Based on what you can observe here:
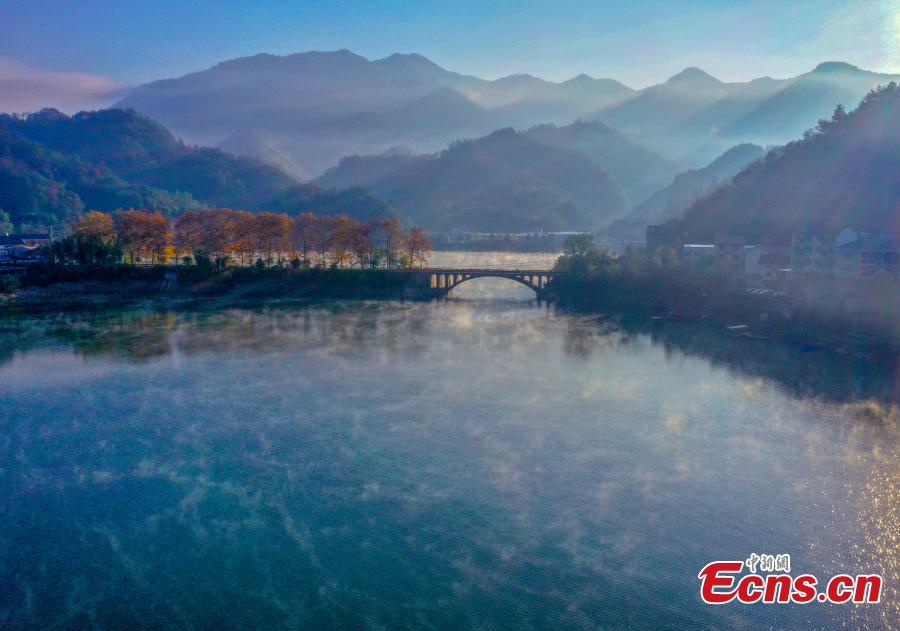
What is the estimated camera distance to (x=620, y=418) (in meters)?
22.7

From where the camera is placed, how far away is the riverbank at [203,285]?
173ft

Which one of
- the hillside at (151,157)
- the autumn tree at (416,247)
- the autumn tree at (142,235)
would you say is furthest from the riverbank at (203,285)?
the hillside at (151,157)

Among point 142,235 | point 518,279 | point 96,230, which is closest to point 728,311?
point 518,279

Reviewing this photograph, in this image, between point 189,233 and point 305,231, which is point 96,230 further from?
point 305,231

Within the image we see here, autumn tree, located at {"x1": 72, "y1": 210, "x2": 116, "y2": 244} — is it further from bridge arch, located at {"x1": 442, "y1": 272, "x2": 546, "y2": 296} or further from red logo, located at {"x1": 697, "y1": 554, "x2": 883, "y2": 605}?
red logo, located at {"x1": 697, "y1": 554, "x2": 883, "y2": 605}

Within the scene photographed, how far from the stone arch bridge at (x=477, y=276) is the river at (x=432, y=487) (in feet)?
77.4

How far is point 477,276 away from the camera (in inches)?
2259

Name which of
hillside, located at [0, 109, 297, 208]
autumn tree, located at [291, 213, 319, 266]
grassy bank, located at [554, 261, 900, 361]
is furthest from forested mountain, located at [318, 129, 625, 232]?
grassy bank, located at [554, 261, 900, 361]

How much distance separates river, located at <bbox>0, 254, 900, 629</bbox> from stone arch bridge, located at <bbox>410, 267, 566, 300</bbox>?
23590 mm

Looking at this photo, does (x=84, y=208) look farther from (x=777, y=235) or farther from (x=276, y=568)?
(x=276, y=568)

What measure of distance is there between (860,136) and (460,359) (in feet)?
168

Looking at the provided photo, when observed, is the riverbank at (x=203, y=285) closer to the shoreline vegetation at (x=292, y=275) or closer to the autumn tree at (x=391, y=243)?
the shoreline vegetation at (x=292, y=275)

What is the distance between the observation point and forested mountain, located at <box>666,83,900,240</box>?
5328 cm

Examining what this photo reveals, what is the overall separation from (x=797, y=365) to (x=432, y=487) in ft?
70.6
